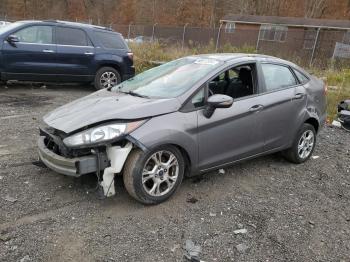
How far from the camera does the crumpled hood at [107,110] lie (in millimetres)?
3744

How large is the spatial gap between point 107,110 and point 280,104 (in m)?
2.36

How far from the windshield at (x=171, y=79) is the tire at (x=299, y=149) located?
170cm

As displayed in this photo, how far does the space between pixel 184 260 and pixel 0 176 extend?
8.30ft

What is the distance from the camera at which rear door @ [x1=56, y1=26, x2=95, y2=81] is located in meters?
9.47

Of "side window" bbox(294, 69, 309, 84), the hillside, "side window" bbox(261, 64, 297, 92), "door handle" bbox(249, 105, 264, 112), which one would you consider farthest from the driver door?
the hillside

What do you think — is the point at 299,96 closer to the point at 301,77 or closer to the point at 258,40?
the point at 301,77

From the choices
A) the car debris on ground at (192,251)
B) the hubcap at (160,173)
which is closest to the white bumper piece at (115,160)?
the hubcap at (160,173)

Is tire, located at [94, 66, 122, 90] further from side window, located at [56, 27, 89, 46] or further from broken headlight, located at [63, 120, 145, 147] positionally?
broken headlight, located at [63, 120, 145, 147]

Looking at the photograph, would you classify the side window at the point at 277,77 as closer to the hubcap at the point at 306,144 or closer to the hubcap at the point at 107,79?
the hubcap at the point at 306,144

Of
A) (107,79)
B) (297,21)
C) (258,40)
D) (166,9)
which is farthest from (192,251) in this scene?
(166,9)

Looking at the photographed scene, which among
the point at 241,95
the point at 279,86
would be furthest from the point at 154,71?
the point at 279,86

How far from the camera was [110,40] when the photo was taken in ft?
33.6

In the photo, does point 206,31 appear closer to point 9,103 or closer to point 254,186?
point 9,103

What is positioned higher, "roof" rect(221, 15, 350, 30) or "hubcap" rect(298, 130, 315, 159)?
"hubcap" rect(298, 130, 315, 159)
